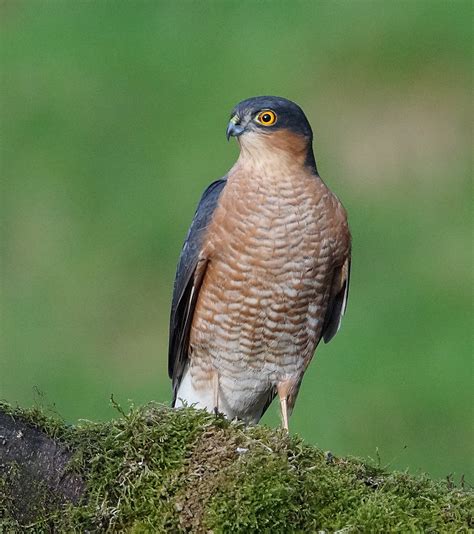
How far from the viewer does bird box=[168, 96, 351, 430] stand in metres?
7.38

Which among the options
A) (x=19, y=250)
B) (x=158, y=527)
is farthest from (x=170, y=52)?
(x=158, y=527)

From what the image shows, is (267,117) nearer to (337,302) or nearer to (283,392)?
(337,302)

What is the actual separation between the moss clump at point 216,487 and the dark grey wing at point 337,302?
2331mm

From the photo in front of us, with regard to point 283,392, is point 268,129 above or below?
above

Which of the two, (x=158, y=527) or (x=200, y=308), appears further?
(x=200, y=308)

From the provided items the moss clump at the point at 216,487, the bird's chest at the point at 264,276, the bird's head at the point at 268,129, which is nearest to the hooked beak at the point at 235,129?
the bird's head at the point at 268,129

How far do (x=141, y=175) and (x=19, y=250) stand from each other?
1.34 meters

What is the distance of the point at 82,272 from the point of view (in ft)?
43.0

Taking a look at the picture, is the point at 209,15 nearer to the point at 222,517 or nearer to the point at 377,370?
the point at 377,370

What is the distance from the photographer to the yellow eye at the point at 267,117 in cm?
760

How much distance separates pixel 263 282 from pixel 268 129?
32.1 inches

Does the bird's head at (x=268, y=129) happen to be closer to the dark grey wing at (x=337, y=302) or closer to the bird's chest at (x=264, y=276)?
the bird's chest at (x=264, y=276)

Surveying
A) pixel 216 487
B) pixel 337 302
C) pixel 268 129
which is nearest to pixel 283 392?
pixel 337 302

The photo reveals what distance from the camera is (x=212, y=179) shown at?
43.1ft
